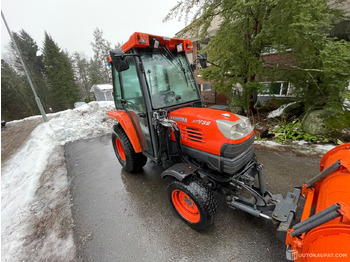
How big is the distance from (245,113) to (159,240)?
5283mm

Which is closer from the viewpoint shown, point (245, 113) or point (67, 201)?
point (67, 201)

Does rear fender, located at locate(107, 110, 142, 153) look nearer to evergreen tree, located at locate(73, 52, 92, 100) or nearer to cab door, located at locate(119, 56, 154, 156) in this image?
cab door, located at locate(119, 56, 154, 156)

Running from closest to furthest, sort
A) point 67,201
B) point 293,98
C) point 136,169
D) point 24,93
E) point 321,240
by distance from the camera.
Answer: point 321,240 → point 67,201 → point 136,169 → point 293,98 → point 24,93

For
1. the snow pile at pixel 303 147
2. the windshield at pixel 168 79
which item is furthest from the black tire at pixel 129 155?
the snow pile at pixel 303 147

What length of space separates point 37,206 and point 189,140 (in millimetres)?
2829

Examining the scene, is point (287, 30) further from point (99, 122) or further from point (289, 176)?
point (99, 122)

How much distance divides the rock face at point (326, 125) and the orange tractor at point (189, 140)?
2978 millimetres

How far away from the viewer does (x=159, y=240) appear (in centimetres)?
189

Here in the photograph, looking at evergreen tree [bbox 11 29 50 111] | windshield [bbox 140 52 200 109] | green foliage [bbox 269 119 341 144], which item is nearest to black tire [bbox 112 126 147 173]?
windshield [bbox 140 52 200 109]

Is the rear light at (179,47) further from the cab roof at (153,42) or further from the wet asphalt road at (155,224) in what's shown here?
the wet asphalt road at (155,224)

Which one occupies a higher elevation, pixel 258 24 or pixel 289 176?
pixel 258 24

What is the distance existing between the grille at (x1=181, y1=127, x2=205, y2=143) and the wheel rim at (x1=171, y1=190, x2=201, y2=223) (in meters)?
0.68

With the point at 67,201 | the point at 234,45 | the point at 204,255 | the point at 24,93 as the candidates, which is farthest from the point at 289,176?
the point at 24,93

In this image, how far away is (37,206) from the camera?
2623mm
